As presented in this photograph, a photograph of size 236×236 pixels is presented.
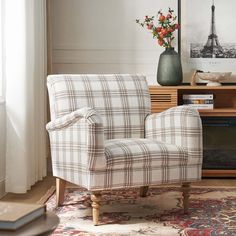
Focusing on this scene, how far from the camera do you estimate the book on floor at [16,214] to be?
132 cm

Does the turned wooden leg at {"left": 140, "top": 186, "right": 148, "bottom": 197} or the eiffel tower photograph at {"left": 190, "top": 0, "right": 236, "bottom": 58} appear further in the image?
the eiffel tower photograph at {"left": 190, "top": 0, "right": 236, "bottom": 58}

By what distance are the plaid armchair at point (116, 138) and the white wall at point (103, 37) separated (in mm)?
1193

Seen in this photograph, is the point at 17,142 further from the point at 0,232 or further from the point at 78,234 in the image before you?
the point at 0,232

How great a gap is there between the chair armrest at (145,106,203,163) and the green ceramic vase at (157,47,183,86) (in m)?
1.15

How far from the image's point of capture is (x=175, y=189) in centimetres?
370

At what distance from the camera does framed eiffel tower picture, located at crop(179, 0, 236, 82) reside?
458cm

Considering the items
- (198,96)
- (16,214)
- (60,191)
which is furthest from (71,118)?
(198,96)

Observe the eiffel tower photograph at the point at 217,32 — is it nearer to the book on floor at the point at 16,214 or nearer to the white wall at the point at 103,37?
the white wall at the point at 103,37

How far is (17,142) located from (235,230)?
1.70m

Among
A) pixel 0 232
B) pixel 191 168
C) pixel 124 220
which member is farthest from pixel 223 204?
pixel 0 232

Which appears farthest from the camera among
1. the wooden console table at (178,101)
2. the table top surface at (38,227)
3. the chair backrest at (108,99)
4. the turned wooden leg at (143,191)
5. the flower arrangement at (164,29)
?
the flower arrangement at (164,29)

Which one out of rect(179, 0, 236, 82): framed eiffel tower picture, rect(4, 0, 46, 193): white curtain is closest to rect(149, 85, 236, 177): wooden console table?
rect(179, 0, 236, 82): framed eiffel tower picture

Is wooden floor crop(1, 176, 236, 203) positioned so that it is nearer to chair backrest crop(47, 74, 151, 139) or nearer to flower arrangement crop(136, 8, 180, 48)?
chair backrest crop(47, 74, 151, 139)

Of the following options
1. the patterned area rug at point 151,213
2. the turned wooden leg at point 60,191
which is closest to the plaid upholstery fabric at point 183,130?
the patterned area rug at point 151,213
